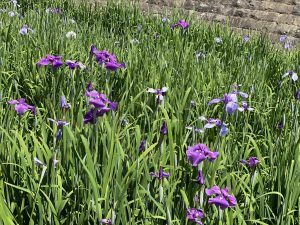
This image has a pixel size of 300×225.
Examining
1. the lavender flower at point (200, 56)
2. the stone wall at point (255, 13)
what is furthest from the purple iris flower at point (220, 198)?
the stone wall at point (255, 13)

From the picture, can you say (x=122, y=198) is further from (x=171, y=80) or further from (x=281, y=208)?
(x=171, y=80)

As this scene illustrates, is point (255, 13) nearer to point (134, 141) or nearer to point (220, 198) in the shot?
point (134, 141)

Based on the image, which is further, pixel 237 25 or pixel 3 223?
pixel 237 25

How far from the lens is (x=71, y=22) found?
492 centimetres

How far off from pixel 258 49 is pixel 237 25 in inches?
129

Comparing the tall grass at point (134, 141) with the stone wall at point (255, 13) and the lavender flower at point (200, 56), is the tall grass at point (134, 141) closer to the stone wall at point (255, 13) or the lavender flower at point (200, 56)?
the lavender flower at point (200, 56)

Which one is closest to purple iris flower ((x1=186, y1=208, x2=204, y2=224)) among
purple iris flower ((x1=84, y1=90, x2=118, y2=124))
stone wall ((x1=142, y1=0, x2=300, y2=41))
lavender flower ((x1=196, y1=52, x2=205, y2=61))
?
purple iris flower ((x1=84, y1=90, x2=118, y2=124))

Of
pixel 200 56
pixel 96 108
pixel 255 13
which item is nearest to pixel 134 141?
pixel 96 108

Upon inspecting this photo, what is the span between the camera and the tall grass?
1519 mm

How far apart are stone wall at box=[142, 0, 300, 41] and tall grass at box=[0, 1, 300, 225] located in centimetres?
298

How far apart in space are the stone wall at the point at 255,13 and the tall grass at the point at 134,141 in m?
2.98

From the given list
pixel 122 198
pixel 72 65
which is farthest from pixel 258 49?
pixel 122 198

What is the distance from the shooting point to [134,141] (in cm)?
187

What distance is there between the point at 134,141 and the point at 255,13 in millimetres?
6654
